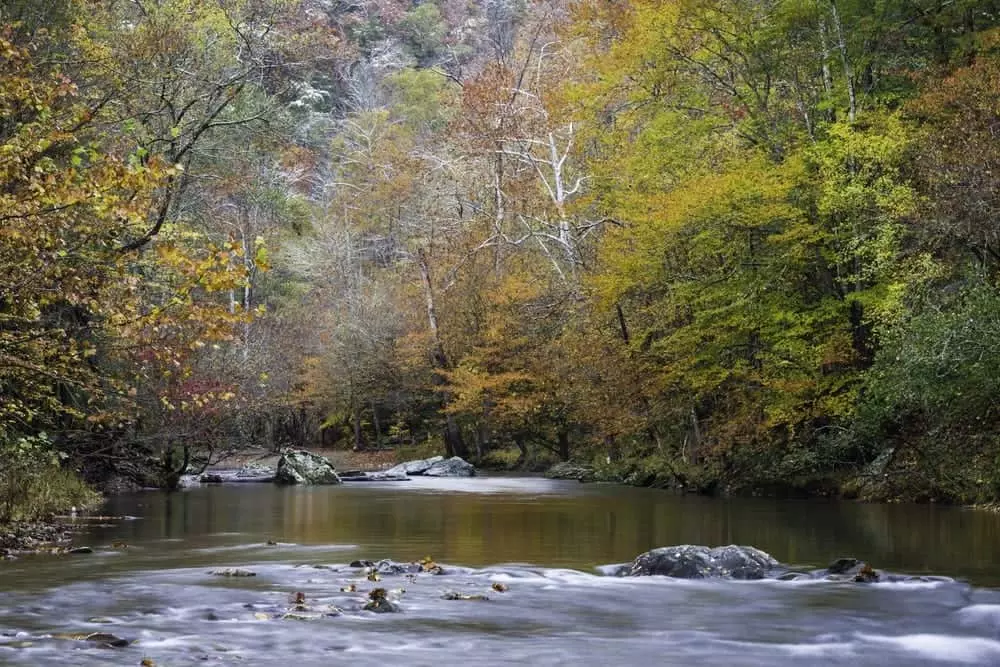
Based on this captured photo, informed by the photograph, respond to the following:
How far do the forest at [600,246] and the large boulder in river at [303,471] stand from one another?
7.50ft

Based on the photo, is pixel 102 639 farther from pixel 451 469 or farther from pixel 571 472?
pixel 451 469

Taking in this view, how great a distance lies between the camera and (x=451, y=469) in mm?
37344

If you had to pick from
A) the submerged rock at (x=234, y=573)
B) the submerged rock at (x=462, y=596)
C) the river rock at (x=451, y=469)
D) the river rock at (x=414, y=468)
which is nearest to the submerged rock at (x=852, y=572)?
the submerged rock at (x=462, y=596)

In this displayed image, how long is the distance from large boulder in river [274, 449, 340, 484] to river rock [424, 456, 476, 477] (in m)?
5.14

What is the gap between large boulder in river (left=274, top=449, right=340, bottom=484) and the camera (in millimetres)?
31812

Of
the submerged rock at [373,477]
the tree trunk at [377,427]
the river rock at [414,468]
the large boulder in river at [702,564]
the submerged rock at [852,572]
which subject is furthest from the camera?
the tree trunk at [377,427]

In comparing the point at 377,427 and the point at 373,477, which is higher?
the point at 377,427

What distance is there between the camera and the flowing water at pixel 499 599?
7.88m

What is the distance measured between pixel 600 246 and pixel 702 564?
19.5 m

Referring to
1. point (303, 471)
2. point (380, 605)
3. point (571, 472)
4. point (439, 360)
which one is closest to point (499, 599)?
point (380, 605)

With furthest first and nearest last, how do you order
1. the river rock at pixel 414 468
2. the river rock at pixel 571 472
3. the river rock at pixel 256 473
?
the river rock at pixel 414 468 → the river rock at pixel 571 472 → the river rock at pixel 256 473

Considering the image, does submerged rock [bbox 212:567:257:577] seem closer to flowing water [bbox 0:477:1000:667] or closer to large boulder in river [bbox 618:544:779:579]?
flowing water [bbox 0:477:1000:667]

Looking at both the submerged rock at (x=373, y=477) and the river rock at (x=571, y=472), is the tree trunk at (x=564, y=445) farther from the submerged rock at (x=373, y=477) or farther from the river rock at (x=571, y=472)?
the submerged rock at (x=373, y=477)

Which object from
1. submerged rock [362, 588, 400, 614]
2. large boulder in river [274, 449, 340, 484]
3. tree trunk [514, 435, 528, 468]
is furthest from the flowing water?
tree trunk [514, 435, 528, 468]
